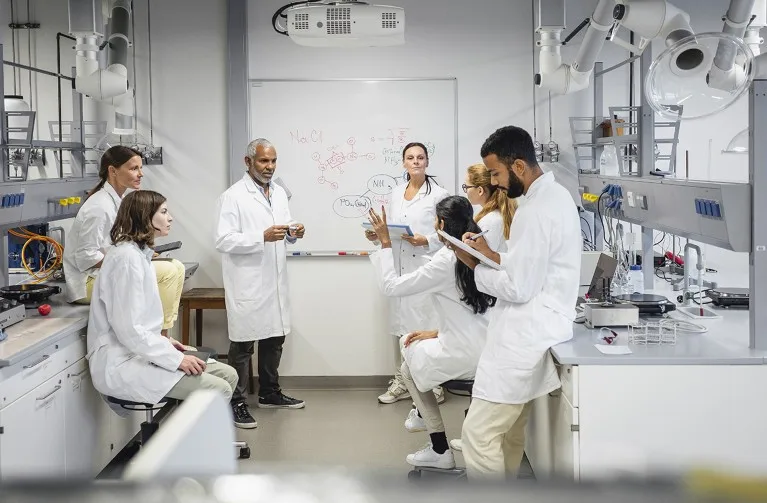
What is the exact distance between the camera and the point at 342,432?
14.4 ft

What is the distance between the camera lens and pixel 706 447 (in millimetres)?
2711

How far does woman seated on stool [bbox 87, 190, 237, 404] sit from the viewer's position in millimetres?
3197

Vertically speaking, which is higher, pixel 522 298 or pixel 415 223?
pixel 415 223

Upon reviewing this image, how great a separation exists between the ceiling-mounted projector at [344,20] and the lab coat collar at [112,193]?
1.11 metres

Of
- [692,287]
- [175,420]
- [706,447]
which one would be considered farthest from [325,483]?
[692,287]

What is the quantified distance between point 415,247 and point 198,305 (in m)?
1.33

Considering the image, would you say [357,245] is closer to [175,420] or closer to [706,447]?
[706,447]

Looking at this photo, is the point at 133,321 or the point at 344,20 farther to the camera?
the point at 344,20

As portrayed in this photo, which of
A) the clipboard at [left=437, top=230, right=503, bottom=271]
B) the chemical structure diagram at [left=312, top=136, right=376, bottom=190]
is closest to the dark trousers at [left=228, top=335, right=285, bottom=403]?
the chemical structure diagram at [left=312, top=136, right=376, bottom=190]

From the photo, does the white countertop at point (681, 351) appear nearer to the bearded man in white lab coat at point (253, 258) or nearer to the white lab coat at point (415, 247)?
the white lab coat at point (415, 247)

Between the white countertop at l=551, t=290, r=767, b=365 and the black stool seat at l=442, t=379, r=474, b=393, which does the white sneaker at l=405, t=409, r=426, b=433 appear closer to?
the black stool seat at l=442, t=379, r=474, b=393

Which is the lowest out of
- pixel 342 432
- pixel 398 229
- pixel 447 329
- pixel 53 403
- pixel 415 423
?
pixel 342 432

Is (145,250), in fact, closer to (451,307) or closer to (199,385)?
(199,385)

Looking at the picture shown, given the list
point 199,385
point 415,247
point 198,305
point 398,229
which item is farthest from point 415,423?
point 198,305
